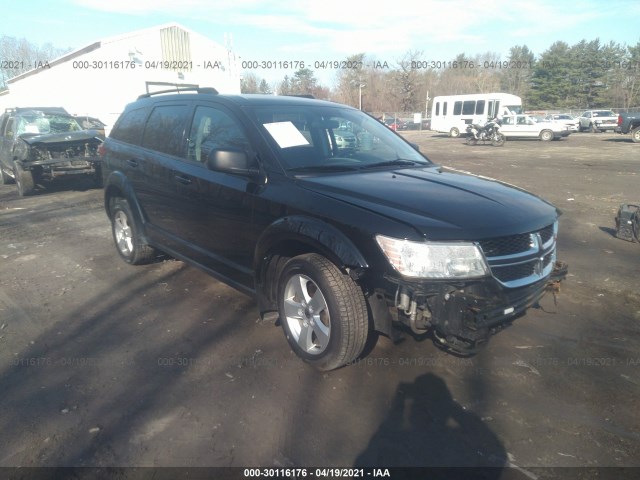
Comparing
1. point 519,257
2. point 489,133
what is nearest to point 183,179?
point 519,257

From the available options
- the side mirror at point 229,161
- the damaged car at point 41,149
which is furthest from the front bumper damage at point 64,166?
the side mirror at point 229,161

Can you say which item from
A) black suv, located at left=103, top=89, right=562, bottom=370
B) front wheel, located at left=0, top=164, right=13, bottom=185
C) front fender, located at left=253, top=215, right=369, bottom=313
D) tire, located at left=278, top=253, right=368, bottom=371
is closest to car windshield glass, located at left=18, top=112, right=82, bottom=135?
front wheel, located at left=0, top=164, right=13, bottom=185

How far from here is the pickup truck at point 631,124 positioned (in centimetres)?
2439

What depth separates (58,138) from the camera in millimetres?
10227

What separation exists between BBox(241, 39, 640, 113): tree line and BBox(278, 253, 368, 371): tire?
5211cm

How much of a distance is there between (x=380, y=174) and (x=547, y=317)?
2146 millimetres

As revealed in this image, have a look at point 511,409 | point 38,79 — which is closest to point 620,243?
point 511,409

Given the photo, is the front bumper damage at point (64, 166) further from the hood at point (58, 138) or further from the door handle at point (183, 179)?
the door handle at point (183, 179)

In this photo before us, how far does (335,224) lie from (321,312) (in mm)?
680

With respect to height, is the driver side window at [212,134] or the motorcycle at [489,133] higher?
the driver side window at [212,134]

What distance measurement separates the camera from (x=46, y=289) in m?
4.91

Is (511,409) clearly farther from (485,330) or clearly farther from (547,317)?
(547,317)

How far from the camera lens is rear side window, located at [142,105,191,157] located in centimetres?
430

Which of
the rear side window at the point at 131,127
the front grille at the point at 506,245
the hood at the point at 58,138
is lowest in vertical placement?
the front grille at the point at 506,245
